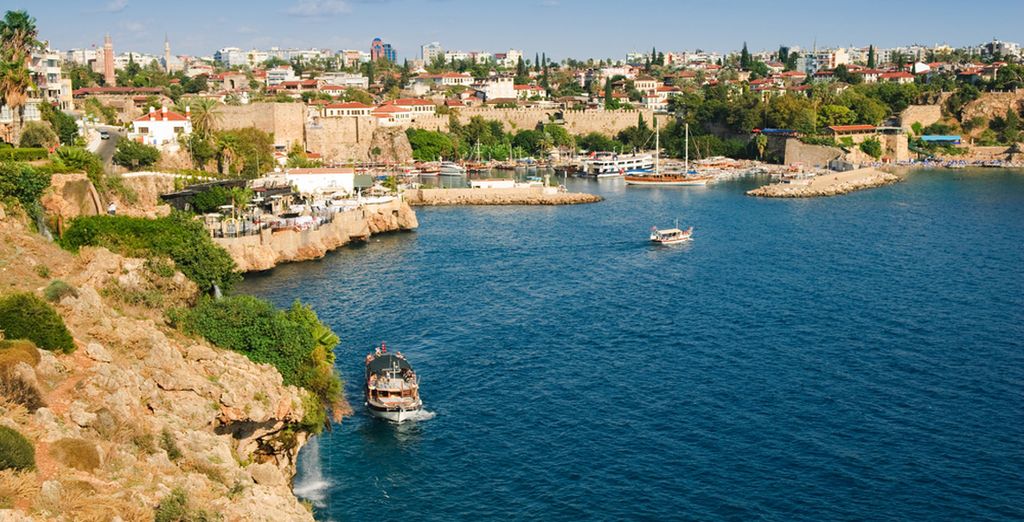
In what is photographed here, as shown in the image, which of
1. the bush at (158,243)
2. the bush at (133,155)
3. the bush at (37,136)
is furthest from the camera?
the bush at (133,155)

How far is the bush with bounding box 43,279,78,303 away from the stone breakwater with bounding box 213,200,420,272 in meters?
19.8

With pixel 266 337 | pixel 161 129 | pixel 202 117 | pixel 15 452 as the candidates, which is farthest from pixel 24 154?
pixel 15 452

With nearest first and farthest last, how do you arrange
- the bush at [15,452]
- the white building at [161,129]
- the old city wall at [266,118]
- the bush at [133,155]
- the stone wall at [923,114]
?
the bush at [15,452] → the bush at [133,155] → the white building at [161,129] → the old city wall at [266,118] → the stone wall at [923,114]

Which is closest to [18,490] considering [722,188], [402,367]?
[402,367]

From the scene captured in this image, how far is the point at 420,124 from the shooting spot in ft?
318

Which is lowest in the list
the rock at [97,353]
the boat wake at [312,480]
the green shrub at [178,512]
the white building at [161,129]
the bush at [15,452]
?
the boat wake at [312,480]

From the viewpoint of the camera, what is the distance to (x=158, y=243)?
27578mm

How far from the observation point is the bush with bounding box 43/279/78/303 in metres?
17.2

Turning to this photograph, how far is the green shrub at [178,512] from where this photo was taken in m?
12.4

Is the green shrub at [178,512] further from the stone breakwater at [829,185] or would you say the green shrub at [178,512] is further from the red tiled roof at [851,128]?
the red tiled roof at [851,128]

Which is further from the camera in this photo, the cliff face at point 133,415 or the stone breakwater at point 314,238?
the stone breakwater at point 314,238

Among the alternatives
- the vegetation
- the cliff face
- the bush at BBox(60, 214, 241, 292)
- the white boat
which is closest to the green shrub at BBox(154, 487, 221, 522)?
the cliff face

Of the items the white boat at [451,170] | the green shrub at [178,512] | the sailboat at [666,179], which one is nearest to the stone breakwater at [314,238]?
the green shrub at [178,512]

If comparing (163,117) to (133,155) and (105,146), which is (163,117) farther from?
(133,155)
